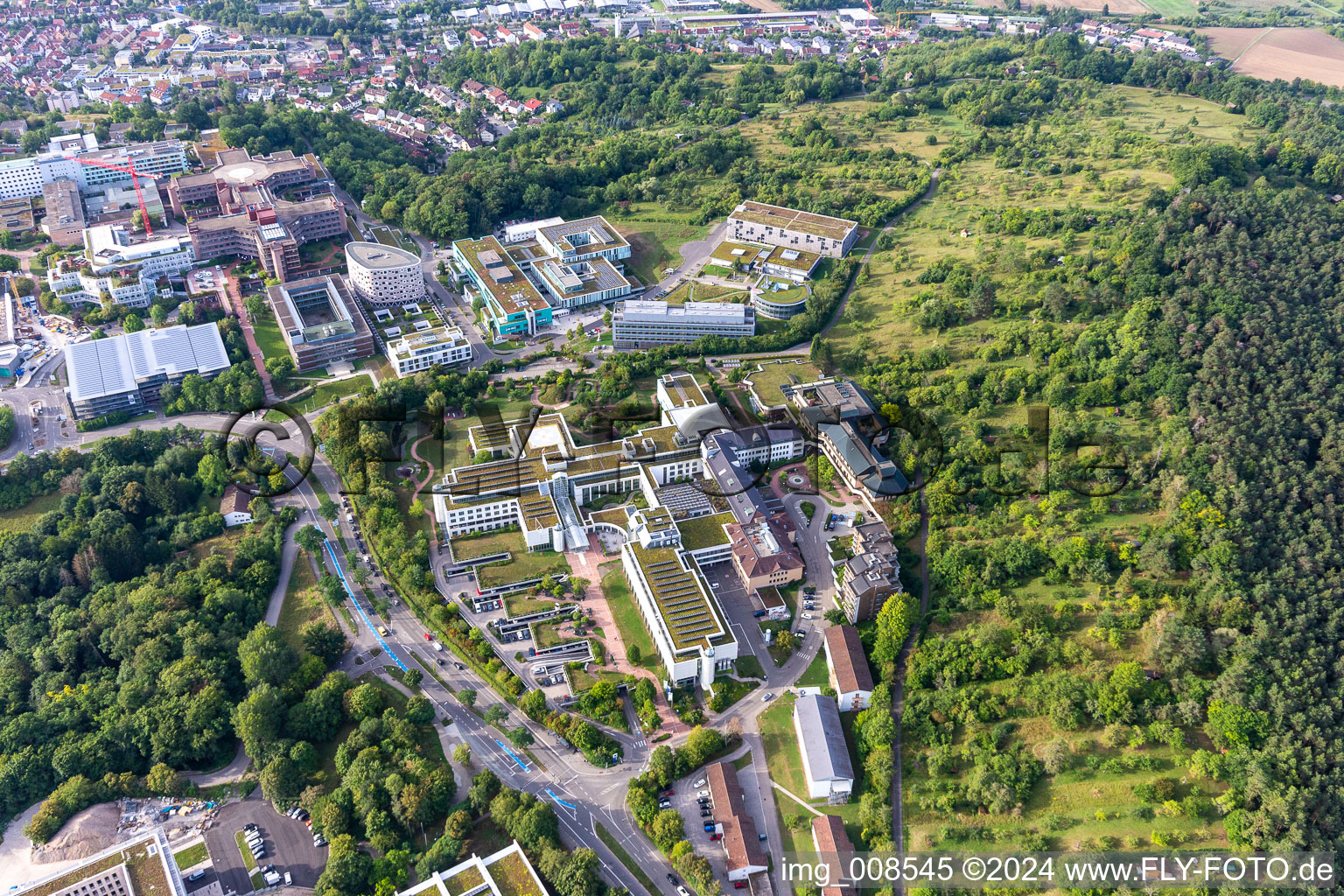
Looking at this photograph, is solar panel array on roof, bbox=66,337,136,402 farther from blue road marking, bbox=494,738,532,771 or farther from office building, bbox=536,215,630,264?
blue road marking, bbox=494,738,532,771

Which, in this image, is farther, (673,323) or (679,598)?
(673,323)

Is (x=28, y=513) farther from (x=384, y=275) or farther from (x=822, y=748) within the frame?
(x=822, y=748)

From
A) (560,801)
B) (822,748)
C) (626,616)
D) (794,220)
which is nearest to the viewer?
(560,801)

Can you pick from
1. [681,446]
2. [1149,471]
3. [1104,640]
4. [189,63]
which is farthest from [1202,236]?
[189,63]

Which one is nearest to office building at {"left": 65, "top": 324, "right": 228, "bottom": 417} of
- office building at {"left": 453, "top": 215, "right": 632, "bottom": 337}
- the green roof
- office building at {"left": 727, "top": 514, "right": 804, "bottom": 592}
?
office building at {"left": 453, "top": 215, "right": 632, "bottom": 337}

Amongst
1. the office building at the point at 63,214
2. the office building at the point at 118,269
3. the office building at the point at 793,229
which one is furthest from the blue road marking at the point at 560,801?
the office building at the point at 63,214

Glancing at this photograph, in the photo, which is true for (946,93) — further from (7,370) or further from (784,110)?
(7,370)

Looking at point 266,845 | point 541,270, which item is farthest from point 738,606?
point 541,270
